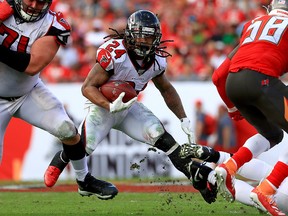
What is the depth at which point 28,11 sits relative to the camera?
18.4 ft

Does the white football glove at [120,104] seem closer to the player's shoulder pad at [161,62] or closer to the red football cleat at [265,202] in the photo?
the player's shoulder pad at [161,62]

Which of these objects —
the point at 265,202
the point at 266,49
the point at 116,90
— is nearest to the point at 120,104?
the point at 116,90

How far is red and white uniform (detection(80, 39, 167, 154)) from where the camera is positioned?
6191 mm

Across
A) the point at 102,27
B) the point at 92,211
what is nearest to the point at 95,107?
the point at 92,211

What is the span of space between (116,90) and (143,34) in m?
0.48

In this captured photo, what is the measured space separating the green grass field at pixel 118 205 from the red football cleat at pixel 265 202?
752mm

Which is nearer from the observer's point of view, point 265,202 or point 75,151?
point 265,202

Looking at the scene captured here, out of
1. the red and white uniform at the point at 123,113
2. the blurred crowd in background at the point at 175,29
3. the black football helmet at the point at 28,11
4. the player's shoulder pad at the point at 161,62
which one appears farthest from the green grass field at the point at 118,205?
the blurred crowd in background at the point at 175,29

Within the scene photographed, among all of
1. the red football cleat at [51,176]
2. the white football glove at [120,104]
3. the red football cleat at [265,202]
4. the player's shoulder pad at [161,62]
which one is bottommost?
the red football cleat at [51,176]

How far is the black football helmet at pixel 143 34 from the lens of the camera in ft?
20.4

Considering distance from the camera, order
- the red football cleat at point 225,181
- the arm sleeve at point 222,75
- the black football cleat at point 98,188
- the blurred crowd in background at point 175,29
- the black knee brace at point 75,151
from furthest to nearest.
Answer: the blurred crowd in background at point 175,29
the black football cleat at point 98,188
the black knee brace at point 75,151
the arm sleeve at point 222,75
the red football cleat at point 225,181

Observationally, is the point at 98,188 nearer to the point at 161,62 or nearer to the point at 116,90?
the point at 116,90

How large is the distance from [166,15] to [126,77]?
7504 mm

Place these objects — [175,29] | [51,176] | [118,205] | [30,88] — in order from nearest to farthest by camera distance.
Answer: [30,88] → [51,176] → [118,205] → [175,29]
